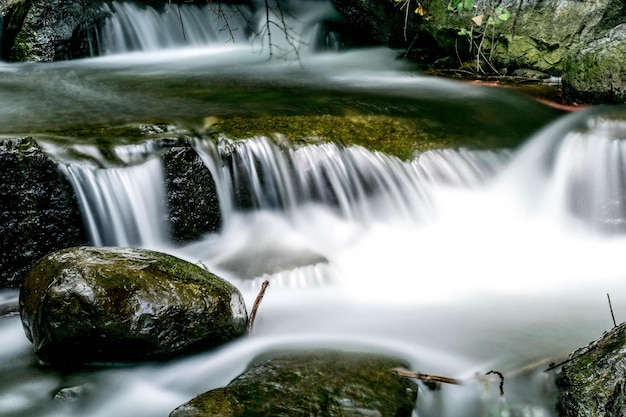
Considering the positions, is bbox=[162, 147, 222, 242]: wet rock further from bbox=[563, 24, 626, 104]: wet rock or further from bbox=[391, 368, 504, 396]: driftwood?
bbox=[563, 24, 626, 104]: wet rock

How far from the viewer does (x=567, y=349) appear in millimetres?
3641

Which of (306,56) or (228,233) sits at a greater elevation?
(306,56)

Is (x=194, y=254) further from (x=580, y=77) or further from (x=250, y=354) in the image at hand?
(x=580, y=77)

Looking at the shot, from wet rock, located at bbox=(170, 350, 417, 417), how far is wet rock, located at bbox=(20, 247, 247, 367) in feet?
1.35

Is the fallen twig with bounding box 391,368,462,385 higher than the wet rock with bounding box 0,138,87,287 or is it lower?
lower

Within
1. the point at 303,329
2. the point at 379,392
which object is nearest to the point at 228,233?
the point at 303,329

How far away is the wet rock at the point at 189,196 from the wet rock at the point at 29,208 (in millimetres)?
710

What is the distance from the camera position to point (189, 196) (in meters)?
4.93

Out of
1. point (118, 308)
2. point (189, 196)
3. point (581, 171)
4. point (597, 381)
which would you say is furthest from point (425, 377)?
point (581, 171)

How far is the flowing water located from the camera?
3443 mm

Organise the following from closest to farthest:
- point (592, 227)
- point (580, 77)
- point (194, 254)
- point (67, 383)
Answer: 1. point (67, 383)
2. point (194, 254)
3. point (592, 227)
4. point (580, 77)

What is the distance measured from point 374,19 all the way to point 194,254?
19.0 feet

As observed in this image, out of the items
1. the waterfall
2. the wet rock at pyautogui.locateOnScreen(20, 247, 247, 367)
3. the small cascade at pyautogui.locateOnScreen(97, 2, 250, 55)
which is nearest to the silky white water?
the wet rock at pyautogui.locateOnScreen(20, 247, 247, 367)

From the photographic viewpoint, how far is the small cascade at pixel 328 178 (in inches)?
201
